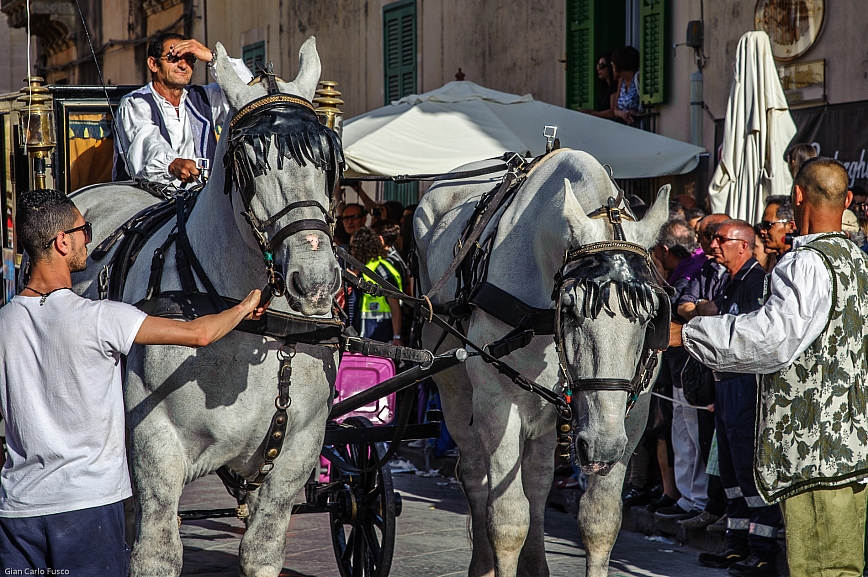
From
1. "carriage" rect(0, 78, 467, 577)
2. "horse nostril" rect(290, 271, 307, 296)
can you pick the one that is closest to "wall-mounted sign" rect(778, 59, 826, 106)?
"carriage" rect(0, 78, 467, 577)

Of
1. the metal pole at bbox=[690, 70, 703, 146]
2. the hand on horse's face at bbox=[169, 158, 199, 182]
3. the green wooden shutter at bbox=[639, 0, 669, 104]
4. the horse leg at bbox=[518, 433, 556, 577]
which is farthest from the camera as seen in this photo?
the green wooden shutter at bbox=[639, 0, 669, 104]

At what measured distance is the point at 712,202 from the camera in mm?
8617

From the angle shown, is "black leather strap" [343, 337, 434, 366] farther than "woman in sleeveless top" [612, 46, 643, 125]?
No

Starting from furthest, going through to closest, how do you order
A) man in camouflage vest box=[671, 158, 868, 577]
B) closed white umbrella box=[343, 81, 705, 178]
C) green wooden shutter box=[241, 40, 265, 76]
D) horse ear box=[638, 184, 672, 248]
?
green wooden shutter box=[241, 40, 265, 76]
closed white umbrella box=[343, 81, 705, 178]
man in camouflage vest box=[671, 158, 868, 577]
horse ear box=[638, 184, 672, 248]

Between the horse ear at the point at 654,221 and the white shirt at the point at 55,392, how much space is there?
178 cm

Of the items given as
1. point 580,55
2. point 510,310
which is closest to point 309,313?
point 510,310

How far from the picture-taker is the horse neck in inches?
153

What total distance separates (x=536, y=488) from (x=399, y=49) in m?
11.9

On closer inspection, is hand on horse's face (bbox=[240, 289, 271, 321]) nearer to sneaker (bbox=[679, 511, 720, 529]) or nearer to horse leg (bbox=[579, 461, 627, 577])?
horse leg (bbox=[579, 461, 627, 577])

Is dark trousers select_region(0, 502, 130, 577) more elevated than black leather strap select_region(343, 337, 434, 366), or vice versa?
black leather strap select_region(343, 337, 434, 366)

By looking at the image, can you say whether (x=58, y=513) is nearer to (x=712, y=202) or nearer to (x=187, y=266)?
(x=187, y=266)

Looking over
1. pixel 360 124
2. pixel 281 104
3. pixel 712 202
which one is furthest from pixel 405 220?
pixel 281 104

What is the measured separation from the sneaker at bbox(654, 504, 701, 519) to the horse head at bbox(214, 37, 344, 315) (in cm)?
445

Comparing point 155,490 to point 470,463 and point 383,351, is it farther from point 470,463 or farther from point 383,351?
point 470,463
